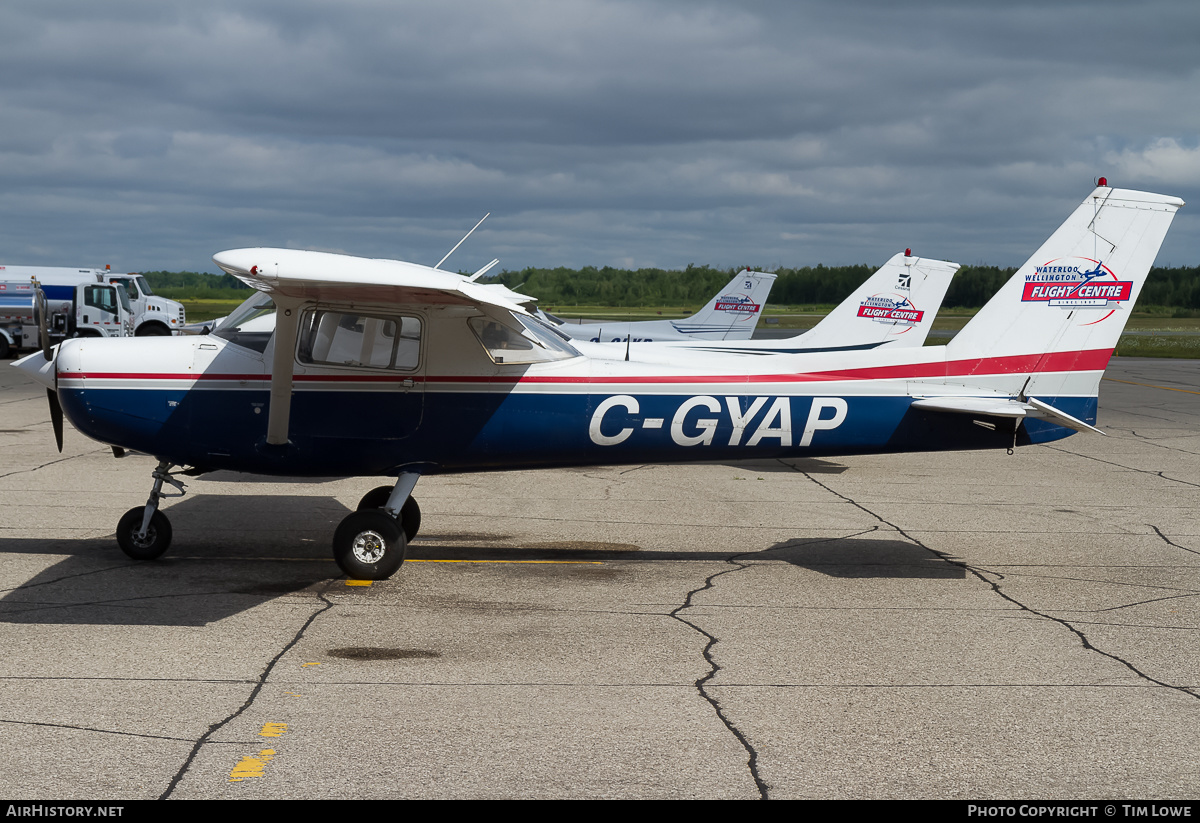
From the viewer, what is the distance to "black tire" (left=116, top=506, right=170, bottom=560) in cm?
792

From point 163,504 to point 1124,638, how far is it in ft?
27.9

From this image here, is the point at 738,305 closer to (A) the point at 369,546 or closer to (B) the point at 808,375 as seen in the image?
(B) the point at 808,375

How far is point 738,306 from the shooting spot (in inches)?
1072

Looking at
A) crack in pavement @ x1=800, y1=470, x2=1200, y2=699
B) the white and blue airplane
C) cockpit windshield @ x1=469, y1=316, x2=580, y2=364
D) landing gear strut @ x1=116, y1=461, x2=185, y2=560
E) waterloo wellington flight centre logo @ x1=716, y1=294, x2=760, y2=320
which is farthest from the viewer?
waterloo wellington flight centre logo @ x1=716, y1=294, x2=760, y2=320

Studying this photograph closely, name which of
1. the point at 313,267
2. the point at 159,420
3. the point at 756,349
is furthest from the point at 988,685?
the point at 756,349

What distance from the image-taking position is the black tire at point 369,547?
747cm

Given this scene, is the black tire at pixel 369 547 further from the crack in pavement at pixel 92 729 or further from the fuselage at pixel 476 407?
the crack in pavement at pixel 92 729

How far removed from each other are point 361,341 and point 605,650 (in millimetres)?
3132

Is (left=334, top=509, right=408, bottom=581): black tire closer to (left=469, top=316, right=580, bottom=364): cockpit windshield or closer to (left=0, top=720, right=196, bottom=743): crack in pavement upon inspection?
(left=469, top=316, right=580, bottom=364): cockpit windshield

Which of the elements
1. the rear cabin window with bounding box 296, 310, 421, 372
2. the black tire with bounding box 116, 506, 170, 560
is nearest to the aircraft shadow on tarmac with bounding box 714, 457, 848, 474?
the rear cabin window with bounding box 296, 310, 421, 372

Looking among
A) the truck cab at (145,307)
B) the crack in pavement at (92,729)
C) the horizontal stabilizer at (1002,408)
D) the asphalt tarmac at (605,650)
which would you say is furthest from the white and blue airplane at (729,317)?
the crack in pavement at (92,729)

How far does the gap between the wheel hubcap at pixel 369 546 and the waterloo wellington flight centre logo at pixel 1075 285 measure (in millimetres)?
5393

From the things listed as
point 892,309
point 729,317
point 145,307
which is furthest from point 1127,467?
point 145,307

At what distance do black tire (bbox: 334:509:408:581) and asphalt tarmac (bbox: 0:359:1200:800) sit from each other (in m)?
0.14
